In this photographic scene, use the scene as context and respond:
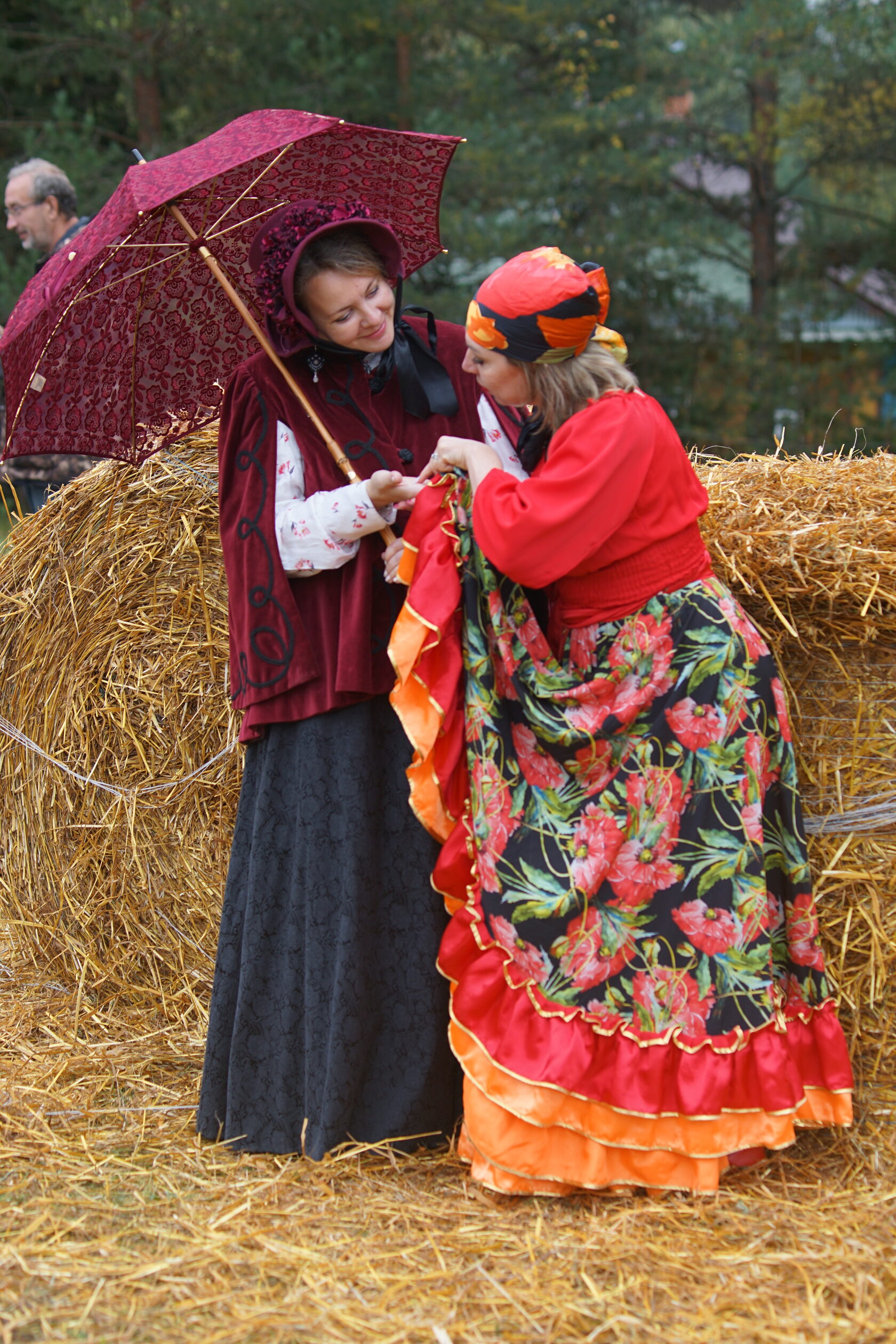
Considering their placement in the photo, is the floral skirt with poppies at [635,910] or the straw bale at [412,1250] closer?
the straw bale at [412,1250]

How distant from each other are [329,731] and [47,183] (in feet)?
12.3

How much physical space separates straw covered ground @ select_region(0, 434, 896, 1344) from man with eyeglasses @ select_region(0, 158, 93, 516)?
1083 millimetres

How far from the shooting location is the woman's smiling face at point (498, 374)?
8.64 ft

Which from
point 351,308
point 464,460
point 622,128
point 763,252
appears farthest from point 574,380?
point 763,252

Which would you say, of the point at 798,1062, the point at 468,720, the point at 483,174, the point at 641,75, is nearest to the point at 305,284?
the point at 468,720

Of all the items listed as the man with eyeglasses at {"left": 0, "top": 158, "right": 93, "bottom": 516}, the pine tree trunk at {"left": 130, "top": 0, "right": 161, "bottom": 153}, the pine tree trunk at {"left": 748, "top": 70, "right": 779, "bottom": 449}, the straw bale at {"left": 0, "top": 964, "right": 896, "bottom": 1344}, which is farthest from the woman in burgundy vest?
the pine tree trunk at {"left": 748, "top": 70, "right": 779, "bottom": 449}

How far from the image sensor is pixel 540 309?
99.4 inches

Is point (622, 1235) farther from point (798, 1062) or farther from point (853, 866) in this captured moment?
point (853, 866)

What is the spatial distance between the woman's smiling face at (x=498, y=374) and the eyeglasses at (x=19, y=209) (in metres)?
3.62

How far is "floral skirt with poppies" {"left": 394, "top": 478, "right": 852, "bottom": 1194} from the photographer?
2.64m

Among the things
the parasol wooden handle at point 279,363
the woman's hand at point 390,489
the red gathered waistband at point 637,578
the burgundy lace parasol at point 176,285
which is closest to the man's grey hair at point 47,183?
the burgundy lace parasol at point 176,285

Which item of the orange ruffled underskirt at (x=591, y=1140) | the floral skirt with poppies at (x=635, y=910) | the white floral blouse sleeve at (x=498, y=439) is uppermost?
the white floral blouse sleeve at (x=498, y=439)

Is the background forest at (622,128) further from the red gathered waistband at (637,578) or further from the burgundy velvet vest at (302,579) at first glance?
the red gathered waistband at (637,578)

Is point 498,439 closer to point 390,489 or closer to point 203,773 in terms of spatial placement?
point 390,489
